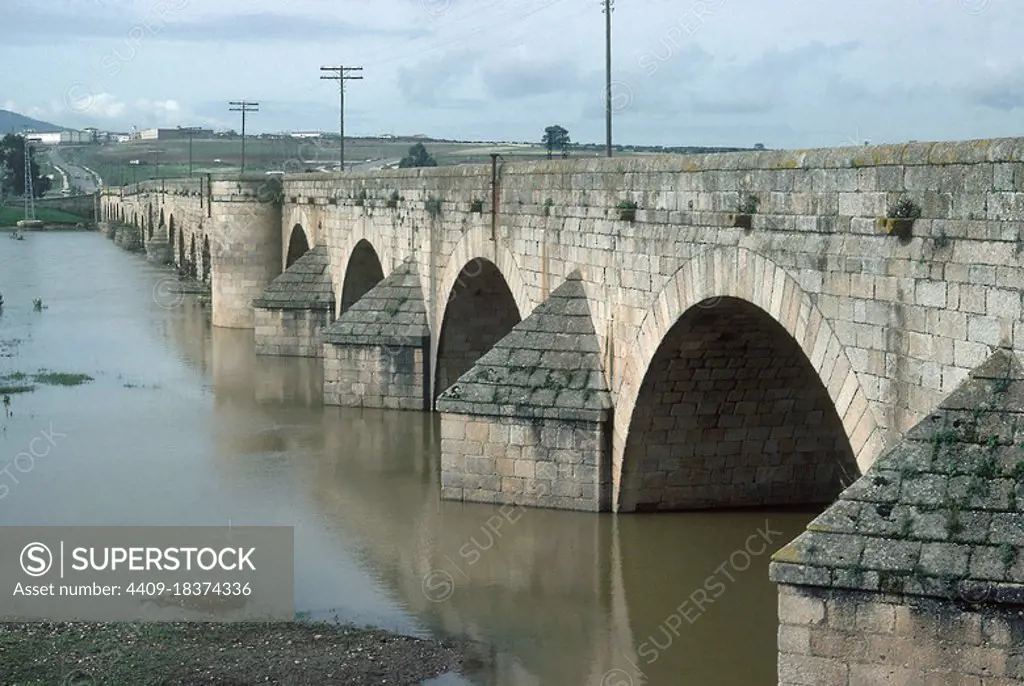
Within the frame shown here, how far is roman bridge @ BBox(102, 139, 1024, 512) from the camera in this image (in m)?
7.89

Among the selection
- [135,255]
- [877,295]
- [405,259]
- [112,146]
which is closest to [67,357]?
[405,259]

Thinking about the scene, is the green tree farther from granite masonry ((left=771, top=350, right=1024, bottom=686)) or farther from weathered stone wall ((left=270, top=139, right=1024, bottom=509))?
granite masonry ((left=771, top=350, right=1024, bottom=686))

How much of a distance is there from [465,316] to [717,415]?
259 inches

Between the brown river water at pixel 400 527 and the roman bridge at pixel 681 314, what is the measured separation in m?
0.53

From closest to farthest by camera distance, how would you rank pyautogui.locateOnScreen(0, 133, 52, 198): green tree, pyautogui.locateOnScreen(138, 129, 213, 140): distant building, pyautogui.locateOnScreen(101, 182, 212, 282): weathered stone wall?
1. pyautogui.locateOnScreen(101, 182, 212, 282): weathered stone wall
2. pyautogui.locateOnScreen(0, 133, 52, 198): green tree
3. pyautogui.locateOnScreen(138, 129, 213, 140): distant building

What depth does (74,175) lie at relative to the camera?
139 metres

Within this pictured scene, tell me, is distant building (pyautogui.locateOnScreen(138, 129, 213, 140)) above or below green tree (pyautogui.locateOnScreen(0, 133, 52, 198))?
above

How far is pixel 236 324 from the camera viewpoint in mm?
28938

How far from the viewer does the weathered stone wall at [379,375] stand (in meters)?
19.3

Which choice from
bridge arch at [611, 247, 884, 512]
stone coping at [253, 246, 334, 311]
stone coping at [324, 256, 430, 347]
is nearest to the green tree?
stone coping at [253, 246, 334, 311]

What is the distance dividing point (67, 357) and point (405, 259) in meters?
7.47

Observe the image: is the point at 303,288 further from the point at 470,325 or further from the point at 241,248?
the point at 470,325

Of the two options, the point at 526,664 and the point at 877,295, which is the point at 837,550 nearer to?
the point at 877,295

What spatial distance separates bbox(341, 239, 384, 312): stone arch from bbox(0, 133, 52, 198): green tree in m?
70.4
